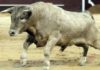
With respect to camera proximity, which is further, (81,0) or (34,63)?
(81,0)

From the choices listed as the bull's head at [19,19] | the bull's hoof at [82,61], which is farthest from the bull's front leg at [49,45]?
the bull's hoof at [82,61]

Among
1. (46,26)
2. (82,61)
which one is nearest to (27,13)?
(46,26)

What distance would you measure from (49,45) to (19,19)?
1.86 ft

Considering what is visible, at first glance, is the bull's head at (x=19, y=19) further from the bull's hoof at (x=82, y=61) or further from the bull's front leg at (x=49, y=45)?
the bull's hoof at (x=82, y=61)

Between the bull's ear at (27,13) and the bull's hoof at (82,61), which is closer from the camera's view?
the bull's ear at (27,13)

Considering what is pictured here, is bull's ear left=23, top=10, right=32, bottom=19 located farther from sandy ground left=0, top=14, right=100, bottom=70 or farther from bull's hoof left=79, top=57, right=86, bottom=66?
bull's hoof left=79, top=57, right=86, bottom=66

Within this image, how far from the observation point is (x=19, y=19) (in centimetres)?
749

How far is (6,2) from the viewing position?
17.9m

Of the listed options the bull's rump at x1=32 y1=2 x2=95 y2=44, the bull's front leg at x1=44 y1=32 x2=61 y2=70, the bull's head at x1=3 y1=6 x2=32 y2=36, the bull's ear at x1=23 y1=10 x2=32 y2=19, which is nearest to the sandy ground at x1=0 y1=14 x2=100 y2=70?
the bull's front leg at x1=44 y1=32 x2=61 y2=70

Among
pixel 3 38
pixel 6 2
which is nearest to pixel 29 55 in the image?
pixel 3 38

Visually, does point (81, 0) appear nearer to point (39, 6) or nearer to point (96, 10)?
point (96, 10)

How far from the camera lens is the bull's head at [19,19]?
744cm

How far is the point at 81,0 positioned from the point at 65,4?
579 millimetres

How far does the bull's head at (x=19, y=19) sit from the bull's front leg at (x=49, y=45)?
416 mm
